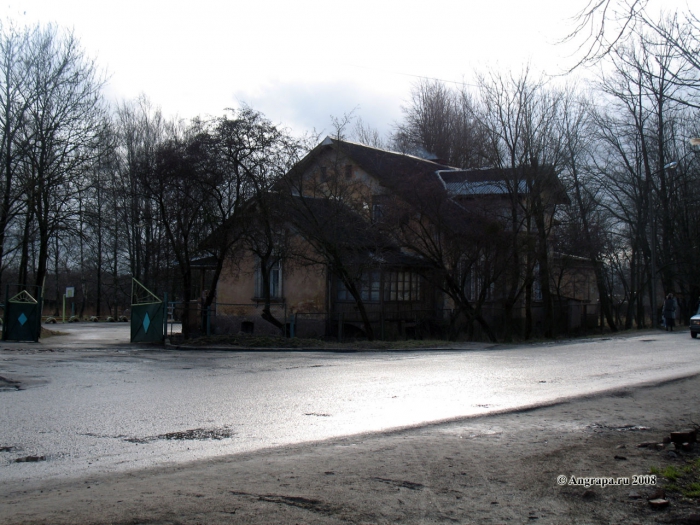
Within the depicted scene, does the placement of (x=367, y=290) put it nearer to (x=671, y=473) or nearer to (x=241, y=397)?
(x=241, y=397)

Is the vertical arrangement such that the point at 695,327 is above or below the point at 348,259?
below

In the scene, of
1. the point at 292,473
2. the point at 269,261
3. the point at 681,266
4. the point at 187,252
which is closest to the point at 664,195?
the point at 681,266

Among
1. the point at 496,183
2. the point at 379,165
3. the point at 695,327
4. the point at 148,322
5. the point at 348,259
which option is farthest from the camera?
the point at 379,165

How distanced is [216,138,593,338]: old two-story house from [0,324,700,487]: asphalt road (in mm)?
10245

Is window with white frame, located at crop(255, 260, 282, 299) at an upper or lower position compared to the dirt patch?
upper

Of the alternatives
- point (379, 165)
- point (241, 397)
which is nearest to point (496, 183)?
point (379, 165)

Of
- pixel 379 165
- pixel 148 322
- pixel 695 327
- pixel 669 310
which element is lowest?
pixel 695 327

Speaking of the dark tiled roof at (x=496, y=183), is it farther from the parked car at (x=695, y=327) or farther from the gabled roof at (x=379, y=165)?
the parked car at (x=695, y=327)

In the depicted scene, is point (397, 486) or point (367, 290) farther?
point (367, 290)

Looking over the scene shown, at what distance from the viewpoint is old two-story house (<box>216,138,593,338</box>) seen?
1048 inches

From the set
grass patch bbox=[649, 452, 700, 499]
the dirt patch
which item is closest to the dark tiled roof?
the dirt patch

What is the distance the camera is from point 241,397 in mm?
10094

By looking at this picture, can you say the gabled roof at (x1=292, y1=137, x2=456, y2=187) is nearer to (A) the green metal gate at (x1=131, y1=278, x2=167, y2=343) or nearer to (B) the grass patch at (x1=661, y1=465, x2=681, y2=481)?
(A) the green metal gate at (x1=131, y1=278, x2=167, y2=343)

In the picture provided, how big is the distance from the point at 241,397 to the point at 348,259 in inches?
676
